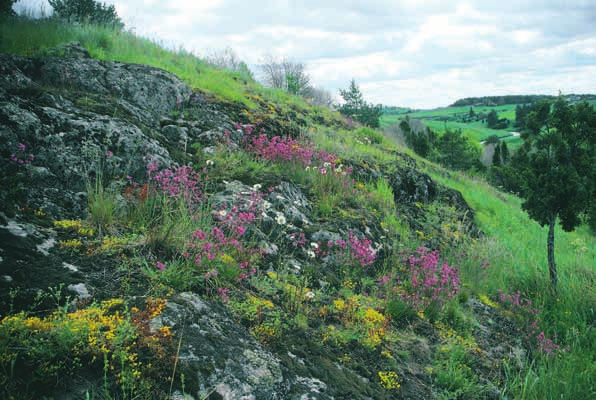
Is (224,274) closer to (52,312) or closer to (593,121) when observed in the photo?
(52,312)

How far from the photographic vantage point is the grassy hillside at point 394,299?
3.03 meters

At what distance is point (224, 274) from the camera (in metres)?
3.22

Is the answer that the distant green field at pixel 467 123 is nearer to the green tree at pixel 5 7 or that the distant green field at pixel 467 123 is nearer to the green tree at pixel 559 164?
the green tree at pixel 559 164

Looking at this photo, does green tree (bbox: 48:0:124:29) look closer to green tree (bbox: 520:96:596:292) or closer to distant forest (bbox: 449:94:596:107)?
green tree (bbox: 520:96:596:292)

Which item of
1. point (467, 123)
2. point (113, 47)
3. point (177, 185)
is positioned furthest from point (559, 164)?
point (467, 123)

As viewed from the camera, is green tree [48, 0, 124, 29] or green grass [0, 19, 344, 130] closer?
green grass [0, 19, 344, 130]

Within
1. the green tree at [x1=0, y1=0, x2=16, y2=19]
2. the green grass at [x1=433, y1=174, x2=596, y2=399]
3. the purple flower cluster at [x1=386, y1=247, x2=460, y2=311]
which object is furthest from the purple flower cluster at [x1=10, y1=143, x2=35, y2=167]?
the green grass at [x1=433, y1=174, x2=596, y2=399]

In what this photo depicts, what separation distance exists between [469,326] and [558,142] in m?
3.95

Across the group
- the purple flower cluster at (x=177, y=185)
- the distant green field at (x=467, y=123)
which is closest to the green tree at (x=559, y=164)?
the purple flower cluster at (x=177, y=185)

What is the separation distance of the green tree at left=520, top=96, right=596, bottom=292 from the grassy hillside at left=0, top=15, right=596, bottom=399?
1.18 m

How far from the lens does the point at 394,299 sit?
13.4 feet

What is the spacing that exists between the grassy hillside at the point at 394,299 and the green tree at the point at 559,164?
118 centimetres

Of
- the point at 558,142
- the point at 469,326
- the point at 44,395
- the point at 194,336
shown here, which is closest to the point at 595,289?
the point at 558,142

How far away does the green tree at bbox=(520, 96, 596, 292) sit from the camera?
19.9 ft
